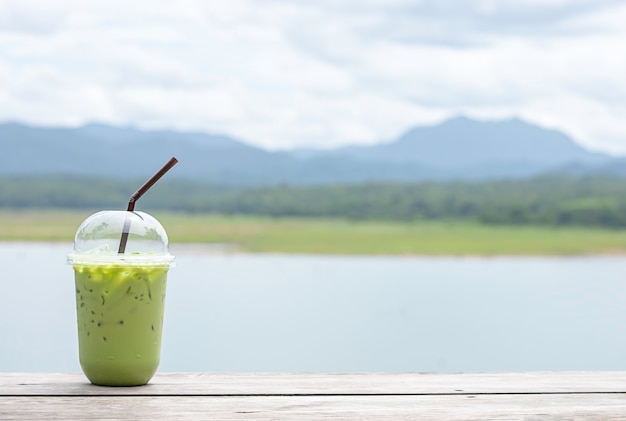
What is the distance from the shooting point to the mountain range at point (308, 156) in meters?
93.5

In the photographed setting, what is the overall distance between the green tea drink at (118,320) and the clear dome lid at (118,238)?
2cm

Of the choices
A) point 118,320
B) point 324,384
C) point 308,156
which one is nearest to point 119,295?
point 118,320

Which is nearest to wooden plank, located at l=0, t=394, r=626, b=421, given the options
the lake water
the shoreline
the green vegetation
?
the lake water

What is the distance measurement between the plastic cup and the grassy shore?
29853 mm

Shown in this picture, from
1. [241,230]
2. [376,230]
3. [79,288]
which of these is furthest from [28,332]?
[79,288]

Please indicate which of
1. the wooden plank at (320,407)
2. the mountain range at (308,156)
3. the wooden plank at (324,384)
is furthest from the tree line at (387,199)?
the wooden plank at (320,407)

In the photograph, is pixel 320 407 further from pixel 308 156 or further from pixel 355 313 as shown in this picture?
pixel 308 156

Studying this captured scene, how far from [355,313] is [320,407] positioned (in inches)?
955

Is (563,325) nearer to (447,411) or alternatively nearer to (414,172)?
(447,411)

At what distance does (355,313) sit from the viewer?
26.0 metres

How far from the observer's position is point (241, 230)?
121 feet

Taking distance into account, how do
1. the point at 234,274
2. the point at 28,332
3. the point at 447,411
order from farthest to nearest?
1. the point at 234,274
2. the point at 28,332
3. the point at 447,411

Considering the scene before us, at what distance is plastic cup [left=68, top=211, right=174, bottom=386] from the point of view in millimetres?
2082

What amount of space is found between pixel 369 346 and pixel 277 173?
72.5 metres
